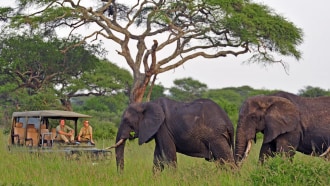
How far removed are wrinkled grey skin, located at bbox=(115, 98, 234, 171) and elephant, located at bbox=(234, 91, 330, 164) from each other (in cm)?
53

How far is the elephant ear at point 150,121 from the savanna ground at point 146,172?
618mm

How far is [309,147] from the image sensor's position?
1195 centimetres

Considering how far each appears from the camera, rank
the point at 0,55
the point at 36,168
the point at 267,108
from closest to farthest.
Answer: the point at 267,108, the point at 36,168, the point at 0,55

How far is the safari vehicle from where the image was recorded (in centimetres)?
1444

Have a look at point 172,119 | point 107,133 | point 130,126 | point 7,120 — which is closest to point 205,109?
point 172,119

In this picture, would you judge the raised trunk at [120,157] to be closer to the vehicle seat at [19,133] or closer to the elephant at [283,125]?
the elephant at [283,125]

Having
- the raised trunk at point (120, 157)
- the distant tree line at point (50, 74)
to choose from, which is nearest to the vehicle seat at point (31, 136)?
the raised trunk at point (120, 157)

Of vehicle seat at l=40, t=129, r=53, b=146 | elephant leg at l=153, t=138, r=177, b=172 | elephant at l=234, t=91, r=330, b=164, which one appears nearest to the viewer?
elephant at l=234, t=91, r=330, b=164

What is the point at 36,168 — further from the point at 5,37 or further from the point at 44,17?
the point at 5,37

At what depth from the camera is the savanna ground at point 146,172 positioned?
906 centimetres

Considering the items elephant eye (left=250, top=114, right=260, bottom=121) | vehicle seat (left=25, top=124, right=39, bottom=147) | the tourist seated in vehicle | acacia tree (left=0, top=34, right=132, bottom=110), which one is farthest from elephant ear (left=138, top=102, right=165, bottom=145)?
acacia tree (left=0, top=34, right=132, bottom=110)

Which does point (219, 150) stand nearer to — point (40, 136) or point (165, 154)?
point (165, 154)

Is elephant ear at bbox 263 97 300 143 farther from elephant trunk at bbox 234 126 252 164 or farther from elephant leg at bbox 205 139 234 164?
elephant leg at bbox 205 139 234 164

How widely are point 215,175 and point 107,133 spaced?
13614 mm
